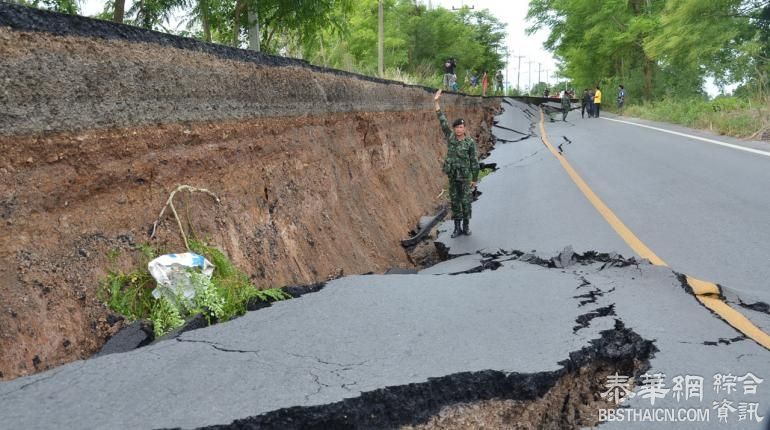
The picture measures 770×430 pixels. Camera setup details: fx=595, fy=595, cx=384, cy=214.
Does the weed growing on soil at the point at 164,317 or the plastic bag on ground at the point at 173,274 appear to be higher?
the plastic bag on ground at the point at 173,274

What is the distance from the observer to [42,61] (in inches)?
135

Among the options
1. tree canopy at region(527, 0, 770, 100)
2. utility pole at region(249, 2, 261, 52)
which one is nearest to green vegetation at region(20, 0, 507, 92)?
utility pole at region(249, 2, 261, 52)

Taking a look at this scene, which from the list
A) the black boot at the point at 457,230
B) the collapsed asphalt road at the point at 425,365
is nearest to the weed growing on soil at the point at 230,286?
the collapsed asphalt road at the point at 425,365

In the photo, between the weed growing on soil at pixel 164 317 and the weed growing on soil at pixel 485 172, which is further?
the weed growing on soil at pixel 485 172

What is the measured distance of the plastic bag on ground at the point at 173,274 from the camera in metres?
3.85

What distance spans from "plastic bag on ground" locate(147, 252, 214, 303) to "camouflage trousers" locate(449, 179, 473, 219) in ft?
13.3

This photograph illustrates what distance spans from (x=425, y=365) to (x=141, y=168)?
2.54 metres

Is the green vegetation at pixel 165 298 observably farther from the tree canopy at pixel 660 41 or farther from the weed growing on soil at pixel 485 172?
the tree canopy at pixel 660 41

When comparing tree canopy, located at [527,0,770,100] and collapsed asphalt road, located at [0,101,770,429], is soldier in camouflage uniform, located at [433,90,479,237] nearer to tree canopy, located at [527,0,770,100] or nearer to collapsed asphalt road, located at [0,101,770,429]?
collapsed asphalt road, located at [0,101,770,429]

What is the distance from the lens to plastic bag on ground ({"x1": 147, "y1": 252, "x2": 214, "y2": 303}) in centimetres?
385

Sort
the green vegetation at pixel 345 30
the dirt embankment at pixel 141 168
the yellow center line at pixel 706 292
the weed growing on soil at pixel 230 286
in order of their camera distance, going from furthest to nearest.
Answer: the green vegetation at pixel 345 30 < the weed growing on soil at pixel 230 286 < the yellow center line at pixel 706 292 < the dirt embankment at pixel 141 168

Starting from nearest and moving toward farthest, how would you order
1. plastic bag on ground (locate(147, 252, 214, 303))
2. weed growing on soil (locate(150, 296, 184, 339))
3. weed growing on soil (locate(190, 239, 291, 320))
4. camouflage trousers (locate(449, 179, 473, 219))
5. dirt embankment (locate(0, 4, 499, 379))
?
dirt embankment (locate(0, 4, 499, 379)) → weed growing on soil (locate(150, 296, 184, 339)) → plastic bag on ground (locate(147, 252, 214, 303)) → weed growing on soil (locate(190, 239, 291, 320)) → camouflage trousers (locate(449, 179, 473, 219))

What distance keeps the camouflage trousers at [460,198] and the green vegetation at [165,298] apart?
367 cm

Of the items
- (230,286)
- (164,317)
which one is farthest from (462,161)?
(164,317)
